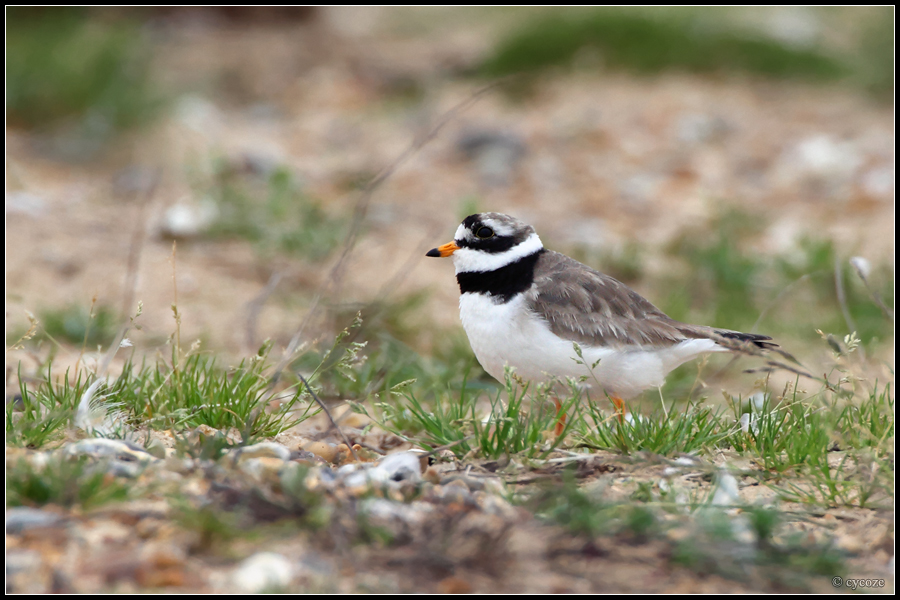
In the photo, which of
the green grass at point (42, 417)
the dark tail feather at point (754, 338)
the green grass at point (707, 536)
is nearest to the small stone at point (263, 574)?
the green grass at point (707, 536)

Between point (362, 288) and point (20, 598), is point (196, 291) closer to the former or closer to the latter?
point (362, 288)

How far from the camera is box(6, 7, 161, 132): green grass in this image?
8016 mm

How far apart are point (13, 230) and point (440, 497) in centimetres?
485

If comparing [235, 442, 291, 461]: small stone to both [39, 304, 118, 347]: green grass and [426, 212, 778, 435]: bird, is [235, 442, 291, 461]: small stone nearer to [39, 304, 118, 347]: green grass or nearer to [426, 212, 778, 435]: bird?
[426, 212, 778, 435]: bird

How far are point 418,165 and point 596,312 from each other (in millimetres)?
5006

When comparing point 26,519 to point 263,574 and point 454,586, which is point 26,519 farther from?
point 454,586

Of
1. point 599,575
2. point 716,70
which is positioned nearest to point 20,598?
point 599,575

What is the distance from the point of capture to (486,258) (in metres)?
4.12

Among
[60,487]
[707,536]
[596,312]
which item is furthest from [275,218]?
[707,536]

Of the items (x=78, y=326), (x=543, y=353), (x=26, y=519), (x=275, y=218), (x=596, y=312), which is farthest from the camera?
(x=275, y=218)

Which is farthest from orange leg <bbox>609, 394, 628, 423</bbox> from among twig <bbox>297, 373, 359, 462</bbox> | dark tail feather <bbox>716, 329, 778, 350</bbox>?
twig <bbox>297, 373, 359, 462</bbox>

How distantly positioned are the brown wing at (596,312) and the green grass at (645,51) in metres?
6.63

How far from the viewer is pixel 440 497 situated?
287 centimetres

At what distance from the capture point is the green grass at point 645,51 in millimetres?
10281
